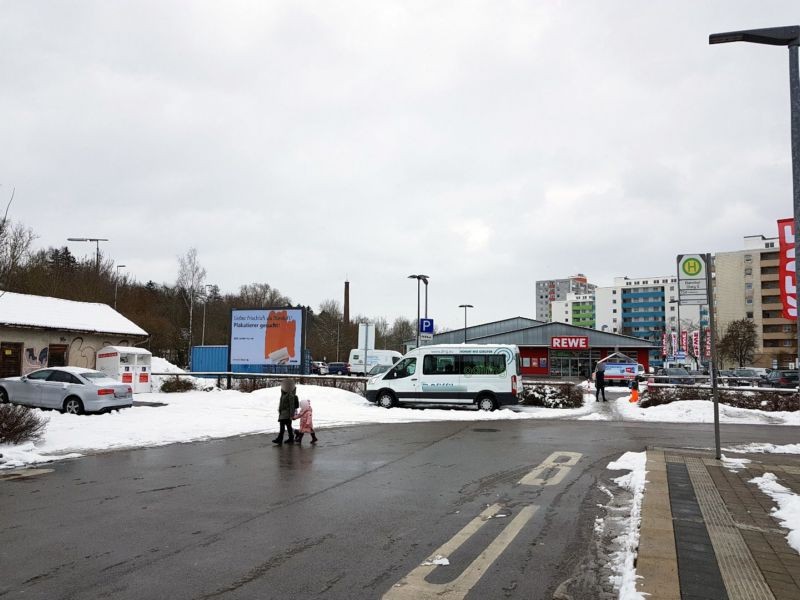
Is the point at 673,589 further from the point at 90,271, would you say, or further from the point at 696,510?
the point at 90,271

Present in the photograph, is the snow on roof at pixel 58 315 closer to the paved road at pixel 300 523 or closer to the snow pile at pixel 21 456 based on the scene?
the snow pile at pixel 21 456

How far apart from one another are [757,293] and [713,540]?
Result: 117 m

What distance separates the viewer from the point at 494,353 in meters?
22.4

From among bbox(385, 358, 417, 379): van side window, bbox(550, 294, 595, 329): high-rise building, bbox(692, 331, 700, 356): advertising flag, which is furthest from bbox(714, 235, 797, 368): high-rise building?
bbox(385, 358, 417, 379): van side window

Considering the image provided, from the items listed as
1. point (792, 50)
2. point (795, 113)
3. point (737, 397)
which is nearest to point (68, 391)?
point (795, 113)

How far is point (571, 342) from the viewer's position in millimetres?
61688

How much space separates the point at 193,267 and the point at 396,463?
58576 millimetres

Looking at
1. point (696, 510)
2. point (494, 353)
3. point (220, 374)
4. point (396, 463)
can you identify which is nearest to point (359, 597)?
point (696, 510)

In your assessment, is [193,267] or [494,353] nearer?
[494,353]

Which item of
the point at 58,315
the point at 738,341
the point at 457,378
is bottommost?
the point at 457,378

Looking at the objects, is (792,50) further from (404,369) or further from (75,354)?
(75,354)

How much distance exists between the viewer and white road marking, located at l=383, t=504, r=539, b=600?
4.43 meters

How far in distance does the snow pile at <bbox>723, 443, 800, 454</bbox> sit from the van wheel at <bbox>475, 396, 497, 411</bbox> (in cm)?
982

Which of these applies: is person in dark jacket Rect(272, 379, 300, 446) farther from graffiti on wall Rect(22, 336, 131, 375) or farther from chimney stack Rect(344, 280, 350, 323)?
chimney stack Rect(344, 280, 350, 323)
